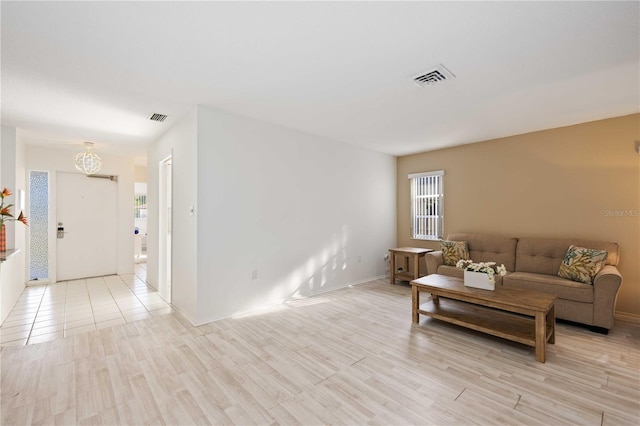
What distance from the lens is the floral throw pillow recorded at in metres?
3.32

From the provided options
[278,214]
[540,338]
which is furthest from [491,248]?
[278,214]

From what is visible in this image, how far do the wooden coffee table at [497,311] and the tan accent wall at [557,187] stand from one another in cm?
166

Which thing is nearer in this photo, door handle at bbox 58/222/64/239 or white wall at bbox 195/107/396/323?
white wall at bbox 195/107/396/323

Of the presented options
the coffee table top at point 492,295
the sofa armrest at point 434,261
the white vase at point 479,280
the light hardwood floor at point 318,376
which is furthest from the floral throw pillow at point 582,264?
the sofa armrest at point 434,261

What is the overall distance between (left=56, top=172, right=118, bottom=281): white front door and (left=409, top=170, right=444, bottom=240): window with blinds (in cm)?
628

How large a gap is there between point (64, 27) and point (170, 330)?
2852 millimetres

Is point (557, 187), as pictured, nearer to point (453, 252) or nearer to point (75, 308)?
point (453, 252)

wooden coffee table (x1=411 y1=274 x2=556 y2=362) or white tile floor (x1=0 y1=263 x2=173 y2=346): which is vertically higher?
wooden coffee table (x1=411 y1=274 x2=556 y2=362)

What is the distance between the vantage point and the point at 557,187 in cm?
412

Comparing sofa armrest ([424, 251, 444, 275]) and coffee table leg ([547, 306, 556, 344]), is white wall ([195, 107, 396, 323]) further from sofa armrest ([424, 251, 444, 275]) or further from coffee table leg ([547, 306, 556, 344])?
coffee table leg ([547, 306, 556, 344])

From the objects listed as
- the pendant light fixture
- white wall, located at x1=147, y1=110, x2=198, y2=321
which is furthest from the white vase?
the pendant light fixture

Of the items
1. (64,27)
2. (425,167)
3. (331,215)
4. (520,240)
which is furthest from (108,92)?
(520,240)

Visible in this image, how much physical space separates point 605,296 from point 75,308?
6.46 meters

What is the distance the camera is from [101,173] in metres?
5.91
